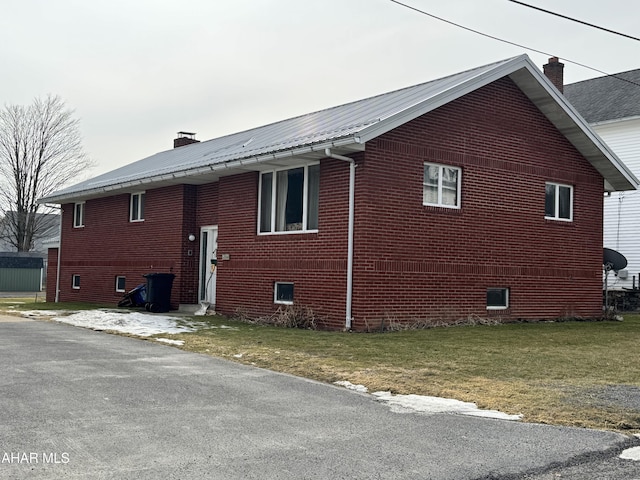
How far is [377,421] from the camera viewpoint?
20.9 ft

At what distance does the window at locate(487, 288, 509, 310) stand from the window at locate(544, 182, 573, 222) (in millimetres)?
2308

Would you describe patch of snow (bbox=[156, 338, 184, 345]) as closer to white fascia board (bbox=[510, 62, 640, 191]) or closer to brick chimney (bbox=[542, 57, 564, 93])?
white fascia board (bbox=[510, 62, 640, 191])

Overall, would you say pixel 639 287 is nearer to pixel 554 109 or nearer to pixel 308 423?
pixel 554 109

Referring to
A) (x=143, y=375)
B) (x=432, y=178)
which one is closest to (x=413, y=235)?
(x=432, y=178)

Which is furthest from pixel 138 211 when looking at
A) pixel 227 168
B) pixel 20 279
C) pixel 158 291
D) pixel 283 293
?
pixel 20 279

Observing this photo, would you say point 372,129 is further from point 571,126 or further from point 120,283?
point 120,283

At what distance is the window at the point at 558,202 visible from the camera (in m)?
17.7

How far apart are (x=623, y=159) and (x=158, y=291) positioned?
19106mm

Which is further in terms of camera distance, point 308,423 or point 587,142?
point 587,142

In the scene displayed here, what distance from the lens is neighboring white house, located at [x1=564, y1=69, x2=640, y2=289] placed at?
2742 centimetres

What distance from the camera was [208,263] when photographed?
64.6ft

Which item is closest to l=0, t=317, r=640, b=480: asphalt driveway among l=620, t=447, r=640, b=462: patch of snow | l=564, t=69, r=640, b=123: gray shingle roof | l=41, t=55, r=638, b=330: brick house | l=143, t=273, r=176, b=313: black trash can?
l=620, t=447, r=640, b=462: patch of snow

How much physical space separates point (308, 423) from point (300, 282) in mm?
9179

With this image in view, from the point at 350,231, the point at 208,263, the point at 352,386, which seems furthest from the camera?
the point at 208,263
